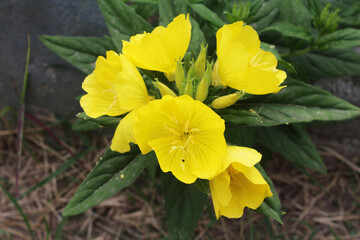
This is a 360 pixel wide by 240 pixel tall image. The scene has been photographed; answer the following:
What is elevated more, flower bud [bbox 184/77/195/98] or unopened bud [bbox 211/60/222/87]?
flower bud [bbox 184/77/195/98]

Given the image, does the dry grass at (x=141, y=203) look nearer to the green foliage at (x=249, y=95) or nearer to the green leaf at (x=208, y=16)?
the green foliage at (x=249, y=95)

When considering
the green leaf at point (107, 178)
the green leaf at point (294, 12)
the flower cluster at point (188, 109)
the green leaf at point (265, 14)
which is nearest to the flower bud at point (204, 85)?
the flower cluster at point (188, 109)

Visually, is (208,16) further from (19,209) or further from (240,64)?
(19,209)

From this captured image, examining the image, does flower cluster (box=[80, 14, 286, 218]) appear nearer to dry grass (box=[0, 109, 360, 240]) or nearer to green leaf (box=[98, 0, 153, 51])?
green leaf (box=[98, 0, 153, 51])

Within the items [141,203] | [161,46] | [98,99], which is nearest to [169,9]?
[161,46]

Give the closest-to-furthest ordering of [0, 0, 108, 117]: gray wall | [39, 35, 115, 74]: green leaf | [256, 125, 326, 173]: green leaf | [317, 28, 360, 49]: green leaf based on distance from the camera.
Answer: [317, 28, 360, 49]: green leaf → [39, 35, 115, 74]: green leaf → [256, 125, 326, 173]: green leaf → [0, 0, 108, 117]: gray wall

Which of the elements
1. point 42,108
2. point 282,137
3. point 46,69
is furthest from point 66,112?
point 282,137

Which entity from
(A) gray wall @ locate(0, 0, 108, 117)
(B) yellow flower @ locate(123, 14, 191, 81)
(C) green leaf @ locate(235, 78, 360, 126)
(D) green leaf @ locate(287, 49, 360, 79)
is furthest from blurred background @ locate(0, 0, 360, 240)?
(B) yellow flower @ locate(123, 14, 191, 81)
